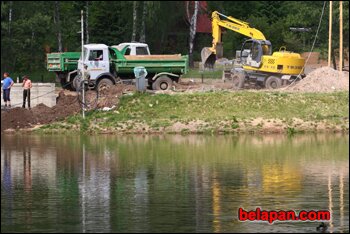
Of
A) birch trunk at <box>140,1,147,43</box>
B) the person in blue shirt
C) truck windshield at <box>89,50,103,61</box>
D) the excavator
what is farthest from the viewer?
birch trunk at <box>140,1,147,43</box>

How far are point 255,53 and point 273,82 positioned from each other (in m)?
2.06

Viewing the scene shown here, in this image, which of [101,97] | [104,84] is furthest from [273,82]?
[101,97]

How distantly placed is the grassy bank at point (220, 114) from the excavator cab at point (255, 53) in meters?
7.76

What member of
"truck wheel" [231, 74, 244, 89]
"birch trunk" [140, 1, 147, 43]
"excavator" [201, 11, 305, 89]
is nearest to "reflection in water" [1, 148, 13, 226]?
"truck wheel" [231, 74, 244, 89]

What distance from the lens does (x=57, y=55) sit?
2112 inches

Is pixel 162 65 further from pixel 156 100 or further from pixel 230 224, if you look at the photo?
pixel 230 224

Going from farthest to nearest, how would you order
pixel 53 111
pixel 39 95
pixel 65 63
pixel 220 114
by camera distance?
1. pixel 65 63
2. pixel 39 95
3. pixel 53 111
4. pixel 220 114

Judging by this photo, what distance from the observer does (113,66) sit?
5266 cm

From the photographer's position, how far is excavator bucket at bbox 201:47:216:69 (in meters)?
58.2

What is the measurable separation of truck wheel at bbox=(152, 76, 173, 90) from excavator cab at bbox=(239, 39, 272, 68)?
529cm

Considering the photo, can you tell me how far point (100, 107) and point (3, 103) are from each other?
14.1 ft

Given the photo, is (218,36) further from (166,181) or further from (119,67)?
(166,181)

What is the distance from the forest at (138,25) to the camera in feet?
209

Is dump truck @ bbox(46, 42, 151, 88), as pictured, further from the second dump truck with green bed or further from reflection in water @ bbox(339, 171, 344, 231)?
reflection in water @ bbox(339, 171, 344, 231)
